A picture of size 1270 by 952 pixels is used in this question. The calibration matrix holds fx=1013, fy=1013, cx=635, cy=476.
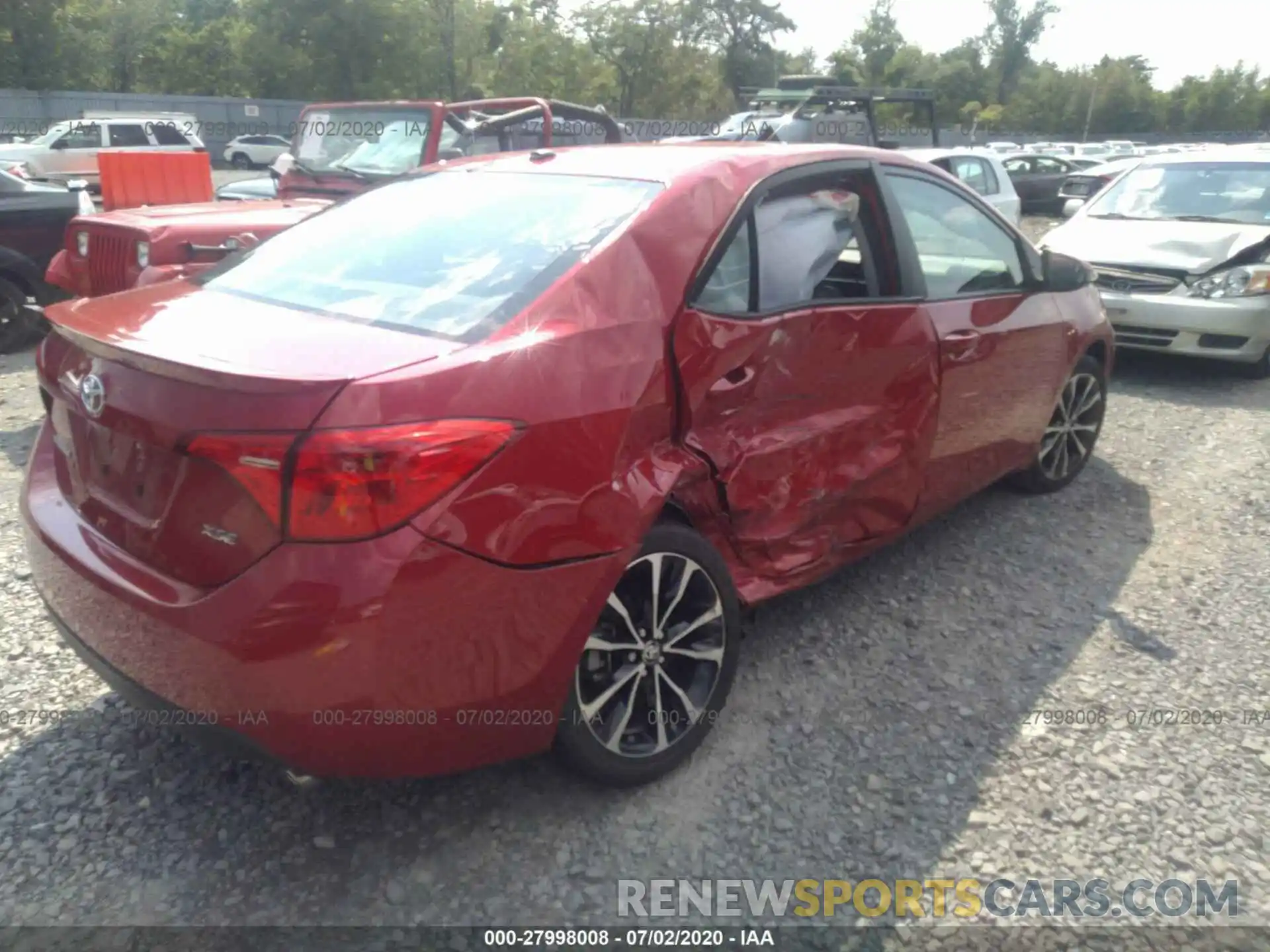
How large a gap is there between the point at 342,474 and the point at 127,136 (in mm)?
26681

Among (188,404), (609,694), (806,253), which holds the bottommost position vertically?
(609,694)

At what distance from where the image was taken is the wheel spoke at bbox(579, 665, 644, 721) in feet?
8.35

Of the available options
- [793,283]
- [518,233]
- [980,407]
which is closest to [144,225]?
[518,233]

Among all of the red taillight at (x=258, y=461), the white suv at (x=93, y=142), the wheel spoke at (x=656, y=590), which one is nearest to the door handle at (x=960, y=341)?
the wheel spoke at (x=656, y=590)

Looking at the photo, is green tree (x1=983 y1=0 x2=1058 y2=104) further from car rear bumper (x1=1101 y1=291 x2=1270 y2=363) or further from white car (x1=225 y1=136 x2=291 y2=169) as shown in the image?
car rear bumper (x1=1101 y1=291 x2=1270 y2=363)

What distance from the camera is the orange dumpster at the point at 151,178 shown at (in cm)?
811

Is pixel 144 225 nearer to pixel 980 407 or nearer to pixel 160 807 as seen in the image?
pixel 160 807

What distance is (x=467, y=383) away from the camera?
2.17 meters

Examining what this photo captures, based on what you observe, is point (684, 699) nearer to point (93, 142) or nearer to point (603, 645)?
point (603, 645)

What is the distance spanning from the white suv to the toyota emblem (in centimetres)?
2325

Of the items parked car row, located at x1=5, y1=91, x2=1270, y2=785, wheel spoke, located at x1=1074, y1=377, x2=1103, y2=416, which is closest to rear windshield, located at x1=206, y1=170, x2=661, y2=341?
parked car row, located at x1=5, y1=91, x2=1270, y2=785

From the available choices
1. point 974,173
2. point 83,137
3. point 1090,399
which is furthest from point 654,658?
point 83,137

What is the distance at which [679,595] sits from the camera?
106 inches

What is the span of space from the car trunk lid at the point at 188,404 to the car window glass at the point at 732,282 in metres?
0.81
